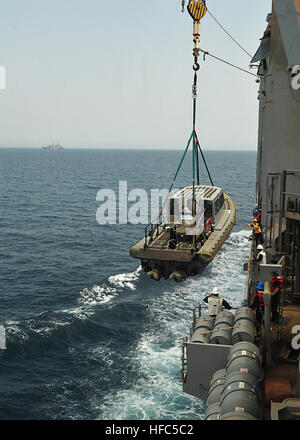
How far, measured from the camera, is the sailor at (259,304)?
42.1ft

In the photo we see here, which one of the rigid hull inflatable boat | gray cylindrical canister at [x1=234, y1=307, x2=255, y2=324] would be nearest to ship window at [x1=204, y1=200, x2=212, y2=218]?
the rigid hull inflatable boat

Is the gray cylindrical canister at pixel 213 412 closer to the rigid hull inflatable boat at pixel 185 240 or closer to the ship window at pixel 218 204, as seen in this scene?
the rigid hull inflatable boat at pixel 185 240

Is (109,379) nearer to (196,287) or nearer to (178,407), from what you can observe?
(178,407)

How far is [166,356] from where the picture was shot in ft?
69.2

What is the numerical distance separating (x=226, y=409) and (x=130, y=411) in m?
9.77

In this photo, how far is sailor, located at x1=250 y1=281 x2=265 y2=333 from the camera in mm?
12830

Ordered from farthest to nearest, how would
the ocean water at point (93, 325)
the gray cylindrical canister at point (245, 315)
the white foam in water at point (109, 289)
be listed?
the white foam in water at point (109, 289) → the ocean water at point (93, 325) → the gray cylindrical canister at point (245, 315)

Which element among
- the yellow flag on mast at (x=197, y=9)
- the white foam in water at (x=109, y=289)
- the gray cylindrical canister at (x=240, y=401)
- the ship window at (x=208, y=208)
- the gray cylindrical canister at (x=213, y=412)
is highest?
the yellow flag on mast at (x=197, y=9)

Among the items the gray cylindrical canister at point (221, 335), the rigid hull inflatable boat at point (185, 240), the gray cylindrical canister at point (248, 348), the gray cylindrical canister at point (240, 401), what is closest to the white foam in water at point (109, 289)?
the rigid hull inflatable boat at point (185, 240)

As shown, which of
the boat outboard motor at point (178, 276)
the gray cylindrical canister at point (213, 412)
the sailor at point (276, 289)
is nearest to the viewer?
the gray cylindrical canister at point (213, 412)

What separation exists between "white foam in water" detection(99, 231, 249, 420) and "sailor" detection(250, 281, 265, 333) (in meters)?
5.97

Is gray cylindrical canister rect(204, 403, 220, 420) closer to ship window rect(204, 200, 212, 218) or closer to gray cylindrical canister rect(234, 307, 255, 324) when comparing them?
gray cylindrical canister rect(234, 307, 255, 324)

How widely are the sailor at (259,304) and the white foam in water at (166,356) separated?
5971mm
